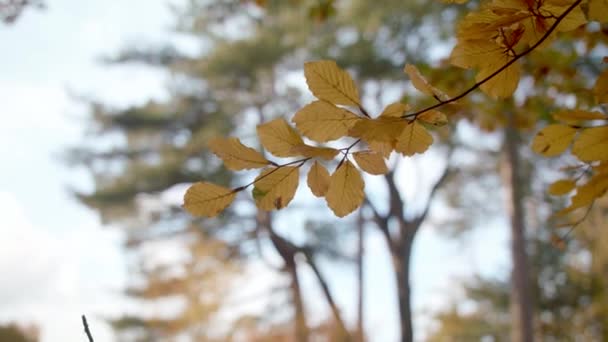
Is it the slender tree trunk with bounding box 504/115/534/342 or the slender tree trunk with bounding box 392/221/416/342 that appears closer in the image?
the slender tree trunk with bounding box 392/221/416/342

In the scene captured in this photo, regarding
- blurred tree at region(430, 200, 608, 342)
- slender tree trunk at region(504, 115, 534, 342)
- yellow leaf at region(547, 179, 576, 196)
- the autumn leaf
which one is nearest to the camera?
the autumn leaf

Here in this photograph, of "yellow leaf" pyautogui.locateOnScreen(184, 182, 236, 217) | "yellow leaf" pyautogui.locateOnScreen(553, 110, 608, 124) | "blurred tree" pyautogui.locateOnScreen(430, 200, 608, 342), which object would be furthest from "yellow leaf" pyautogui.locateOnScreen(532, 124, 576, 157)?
"blurred tree" pyautogui.locateOnScreen(430, 200, 608, 342)

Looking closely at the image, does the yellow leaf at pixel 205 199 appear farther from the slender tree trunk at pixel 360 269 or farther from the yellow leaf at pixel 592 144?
the slender tree trunk at pixel 360 269

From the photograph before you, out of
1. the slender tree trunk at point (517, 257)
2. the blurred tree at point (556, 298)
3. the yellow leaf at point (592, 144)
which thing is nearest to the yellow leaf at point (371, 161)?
the yellow leaf at point (592, 144)

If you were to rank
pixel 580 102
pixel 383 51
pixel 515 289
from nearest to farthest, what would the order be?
pixel 580 102
pixel 515 289
pixel 383 51

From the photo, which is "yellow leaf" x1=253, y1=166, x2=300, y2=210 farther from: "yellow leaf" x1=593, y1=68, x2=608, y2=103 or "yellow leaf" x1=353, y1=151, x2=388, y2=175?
"yellow leaf" x1=593, y1=68, x2=608, y2=103

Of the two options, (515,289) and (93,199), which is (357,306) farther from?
(93,199)

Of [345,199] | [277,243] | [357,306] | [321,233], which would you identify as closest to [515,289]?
[357,306]
